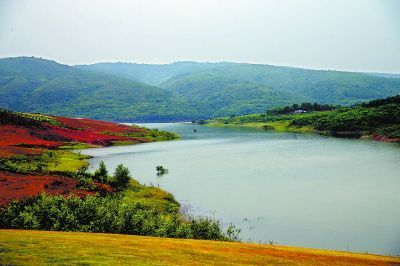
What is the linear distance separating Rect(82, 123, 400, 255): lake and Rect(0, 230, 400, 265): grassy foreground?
9.90 metres

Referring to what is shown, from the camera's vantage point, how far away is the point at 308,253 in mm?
27031

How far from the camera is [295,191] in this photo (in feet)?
184

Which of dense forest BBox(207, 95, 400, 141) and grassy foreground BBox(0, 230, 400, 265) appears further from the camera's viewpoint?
dense forest BBox(207, 95, 400, 141)

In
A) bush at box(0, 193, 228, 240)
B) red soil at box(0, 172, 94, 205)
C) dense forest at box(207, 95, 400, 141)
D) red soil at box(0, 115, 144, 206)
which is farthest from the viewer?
dense forest at box(207, 95, 400, 141)

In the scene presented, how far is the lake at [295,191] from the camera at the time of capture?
38438 mm

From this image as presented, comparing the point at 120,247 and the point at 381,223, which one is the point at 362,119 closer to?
Result: the point at 381,223

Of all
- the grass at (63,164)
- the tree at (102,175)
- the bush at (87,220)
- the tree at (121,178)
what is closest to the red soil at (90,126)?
the grass at (63,164)

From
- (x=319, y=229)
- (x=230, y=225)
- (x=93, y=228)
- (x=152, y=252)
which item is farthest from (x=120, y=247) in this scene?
(x=319, y=229)

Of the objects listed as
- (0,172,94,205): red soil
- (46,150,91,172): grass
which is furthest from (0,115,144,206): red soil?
(46,150,91,172): grass

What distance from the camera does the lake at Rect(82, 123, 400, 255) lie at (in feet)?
126

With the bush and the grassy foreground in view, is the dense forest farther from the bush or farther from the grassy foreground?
the grassy foreground

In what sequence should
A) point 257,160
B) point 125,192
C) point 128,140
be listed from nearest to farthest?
point 125,192, point 257,160, point 128,140

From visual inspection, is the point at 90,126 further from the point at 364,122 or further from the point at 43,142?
the point at 364,122

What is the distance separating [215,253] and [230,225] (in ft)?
61.1
